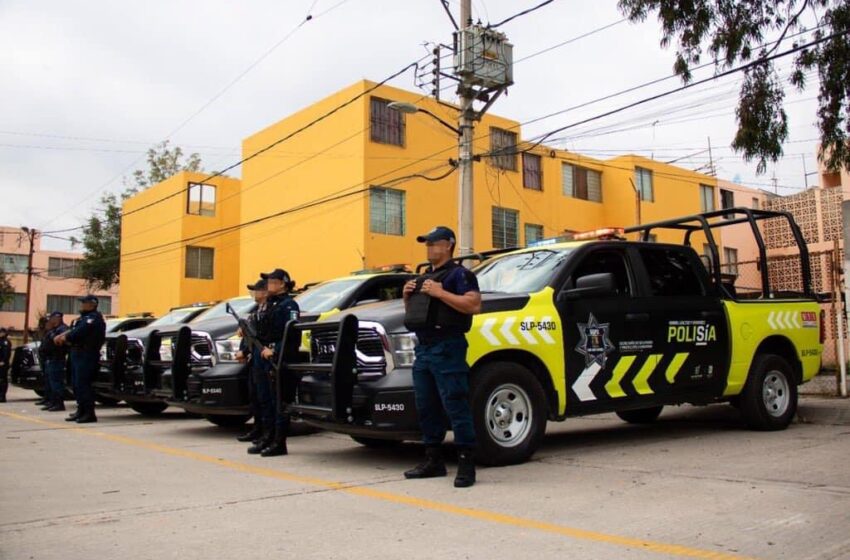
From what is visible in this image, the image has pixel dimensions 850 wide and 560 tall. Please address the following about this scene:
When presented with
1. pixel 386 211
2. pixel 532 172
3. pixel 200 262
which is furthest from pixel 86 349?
pixel 200 262

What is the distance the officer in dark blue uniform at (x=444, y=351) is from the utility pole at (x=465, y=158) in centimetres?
841

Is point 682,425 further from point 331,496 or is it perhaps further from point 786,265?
point 786,265

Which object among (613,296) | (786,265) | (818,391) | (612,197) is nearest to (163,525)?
(613,296)

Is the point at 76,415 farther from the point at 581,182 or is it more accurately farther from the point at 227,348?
the point at 581,182

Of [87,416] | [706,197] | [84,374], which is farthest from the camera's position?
[706,197]

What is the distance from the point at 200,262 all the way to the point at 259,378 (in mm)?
24807

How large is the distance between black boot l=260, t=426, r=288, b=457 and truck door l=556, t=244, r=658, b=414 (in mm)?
2588

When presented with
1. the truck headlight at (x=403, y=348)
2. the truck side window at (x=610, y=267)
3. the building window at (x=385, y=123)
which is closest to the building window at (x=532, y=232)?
the building window at (x=385, y=123)

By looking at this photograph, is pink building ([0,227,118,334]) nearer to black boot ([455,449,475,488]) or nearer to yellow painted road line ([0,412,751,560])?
yellow painted road line ([0,412,751,560])

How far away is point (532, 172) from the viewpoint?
1109 inches

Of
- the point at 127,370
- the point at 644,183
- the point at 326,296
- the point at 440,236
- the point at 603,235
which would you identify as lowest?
the point at 127,370

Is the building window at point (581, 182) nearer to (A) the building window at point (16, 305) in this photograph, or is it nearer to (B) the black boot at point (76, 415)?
(B) the black boot at point (76, 415)

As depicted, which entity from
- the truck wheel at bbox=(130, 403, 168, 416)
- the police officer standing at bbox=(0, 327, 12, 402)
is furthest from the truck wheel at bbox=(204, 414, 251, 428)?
the police officer standing at bbox=(0, 327, 12, 402)

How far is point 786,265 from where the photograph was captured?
17578 millimetres
